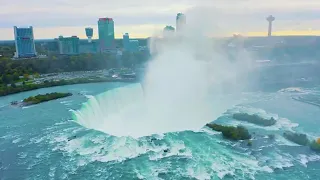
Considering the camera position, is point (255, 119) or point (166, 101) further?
point (166, 101)

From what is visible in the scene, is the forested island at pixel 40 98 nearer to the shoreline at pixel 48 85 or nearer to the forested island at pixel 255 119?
the shoreline at pixel 48 85

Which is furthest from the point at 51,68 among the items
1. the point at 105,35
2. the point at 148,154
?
the point at 148,154

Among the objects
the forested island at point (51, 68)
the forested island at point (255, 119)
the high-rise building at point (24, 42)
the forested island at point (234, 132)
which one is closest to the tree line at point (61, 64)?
the forested island at point (51, 68)

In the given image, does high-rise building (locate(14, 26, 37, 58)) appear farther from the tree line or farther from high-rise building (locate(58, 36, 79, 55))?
high-rise building (locate(58, 36, 79, 55))

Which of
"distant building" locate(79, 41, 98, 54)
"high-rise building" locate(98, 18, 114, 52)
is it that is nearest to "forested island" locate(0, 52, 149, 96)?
"high-rise building" locate(98, 18, 114, 52)

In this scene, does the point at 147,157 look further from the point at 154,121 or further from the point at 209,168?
the point at 154,121

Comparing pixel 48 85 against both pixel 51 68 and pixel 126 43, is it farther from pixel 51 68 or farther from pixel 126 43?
pixel 126 43
